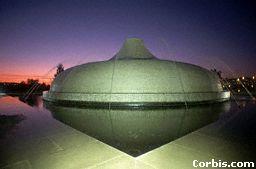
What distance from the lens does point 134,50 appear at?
2061 centimetres

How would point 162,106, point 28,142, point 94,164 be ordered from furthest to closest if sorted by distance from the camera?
point 162,106 < point 28,142 < point 94,164

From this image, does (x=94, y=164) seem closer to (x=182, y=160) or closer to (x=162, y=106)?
(x=182, y=160)

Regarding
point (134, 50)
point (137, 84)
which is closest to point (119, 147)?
point (137, 84)

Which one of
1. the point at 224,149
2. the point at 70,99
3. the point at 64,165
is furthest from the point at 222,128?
the point at 70,99

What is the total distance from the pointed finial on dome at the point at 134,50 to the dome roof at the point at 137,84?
5492 millimetres

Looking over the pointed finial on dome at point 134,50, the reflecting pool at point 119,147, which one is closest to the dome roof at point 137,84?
the pointed finial on dome at point 134,50

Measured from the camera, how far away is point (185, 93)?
44.6ft

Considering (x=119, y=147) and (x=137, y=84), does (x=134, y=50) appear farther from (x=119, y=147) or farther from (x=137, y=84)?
(x=119, y=147)

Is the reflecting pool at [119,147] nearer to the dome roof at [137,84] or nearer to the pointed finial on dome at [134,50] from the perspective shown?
the dome roof at [137,84]

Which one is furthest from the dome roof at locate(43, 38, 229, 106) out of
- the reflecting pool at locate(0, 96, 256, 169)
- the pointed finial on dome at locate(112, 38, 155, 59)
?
the reflecting pool at locate(0, 96, 256, 169)

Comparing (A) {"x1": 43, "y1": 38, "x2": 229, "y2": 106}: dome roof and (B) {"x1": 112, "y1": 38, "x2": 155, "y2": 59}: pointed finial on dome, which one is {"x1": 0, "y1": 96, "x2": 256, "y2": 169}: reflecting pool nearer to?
(A) {"x1": 43, "y1": 38, "x2": 229, "y2": 106}: dome roof

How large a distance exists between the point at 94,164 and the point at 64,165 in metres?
0.56

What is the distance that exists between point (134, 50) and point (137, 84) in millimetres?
7834

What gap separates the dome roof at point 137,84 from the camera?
13023mm
